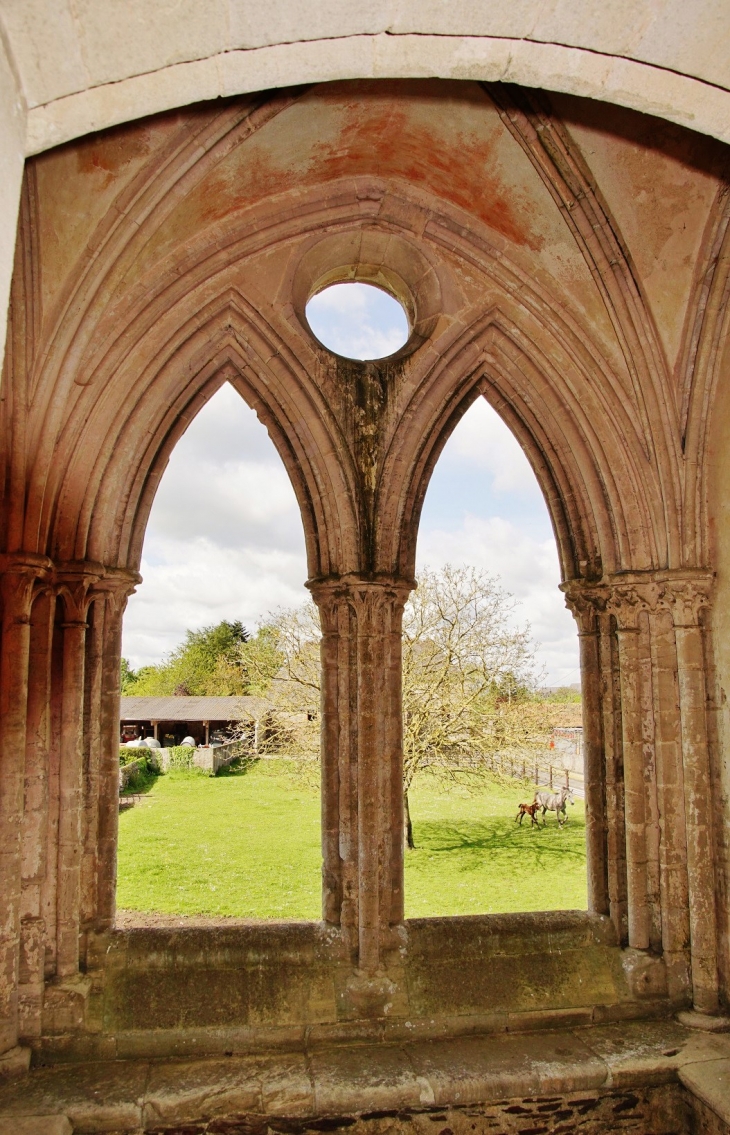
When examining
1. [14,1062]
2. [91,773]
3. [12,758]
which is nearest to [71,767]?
[91,773]

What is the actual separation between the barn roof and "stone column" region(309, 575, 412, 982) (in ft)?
60.0

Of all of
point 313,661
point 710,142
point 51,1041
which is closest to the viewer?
point 51,1041

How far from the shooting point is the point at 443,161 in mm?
5168

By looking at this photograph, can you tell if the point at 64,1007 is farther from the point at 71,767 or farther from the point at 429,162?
the point at 429,162

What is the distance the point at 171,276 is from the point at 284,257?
0.86 meters

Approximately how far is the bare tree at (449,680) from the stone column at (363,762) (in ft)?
19.4

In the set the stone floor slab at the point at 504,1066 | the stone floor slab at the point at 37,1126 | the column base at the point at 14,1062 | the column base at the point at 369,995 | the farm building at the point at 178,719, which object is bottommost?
the stone floor slab at the point at 504,1066

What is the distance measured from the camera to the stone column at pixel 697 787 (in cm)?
493

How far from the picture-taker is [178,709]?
83.7 ft

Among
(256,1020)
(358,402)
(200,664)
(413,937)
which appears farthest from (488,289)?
(200,664)

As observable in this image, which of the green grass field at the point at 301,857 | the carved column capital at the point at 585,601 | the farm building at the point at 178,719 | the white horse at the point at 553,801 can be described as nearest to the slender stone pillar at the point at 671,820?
the carved column capital at the point at 585,601

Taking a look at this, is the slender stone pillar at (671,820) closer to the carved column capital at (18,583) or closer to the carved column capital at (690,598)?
the carved column capital at (690,598)

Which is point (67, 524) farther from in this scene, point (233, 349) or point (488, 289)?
point (488, 289)

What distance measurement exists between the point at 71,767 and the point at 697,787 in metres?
4.09
